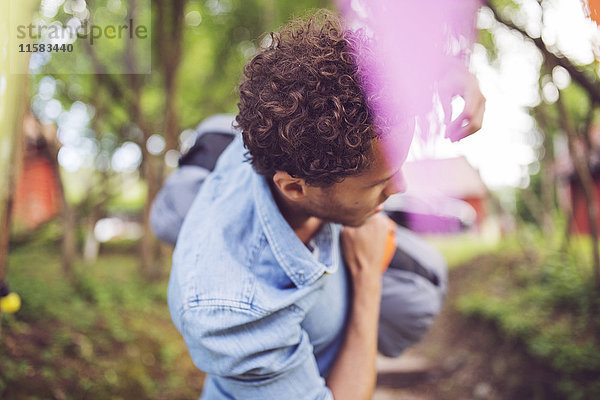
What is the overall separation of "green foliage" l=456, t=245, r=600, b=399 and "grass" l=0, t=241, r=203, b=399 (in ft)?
11.4

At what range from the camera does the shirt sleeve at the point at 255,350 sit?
1218mm

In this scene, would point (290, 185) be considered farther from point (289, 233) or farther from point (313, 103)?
point (313, 103)

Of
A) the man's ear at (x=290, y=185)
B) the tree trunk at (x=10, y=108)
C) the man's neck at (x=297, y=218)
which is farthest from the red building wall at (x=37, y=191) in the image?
the man's ear at (x=290, y=185)

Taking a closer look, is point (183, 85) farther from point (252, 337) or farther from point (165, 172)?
point (252, 337)

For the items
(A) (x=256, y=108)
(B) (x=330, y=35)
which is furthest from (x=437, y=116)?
(A) (x=256, y=108)

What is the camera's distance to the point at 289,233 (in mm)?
1369

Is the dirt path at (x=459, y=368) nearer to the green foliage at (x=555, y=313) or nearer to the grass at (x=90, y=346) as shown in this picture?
the green foliage at (x=555, y=313)

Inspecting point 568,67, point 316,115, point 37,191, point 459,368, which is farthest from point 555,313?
point 37,191

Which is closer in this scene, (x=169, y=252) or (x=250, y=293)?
(x=250, y=293)

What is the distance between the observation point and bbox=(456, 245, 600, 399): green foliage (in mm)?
4093

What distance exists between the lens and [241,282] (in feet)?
4.11

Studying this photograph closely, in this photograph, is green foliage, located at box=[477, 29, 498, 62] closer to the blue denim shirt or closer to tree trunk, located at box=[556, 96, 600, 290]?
tree trunk, located at box=[556, 96, 600, 290]

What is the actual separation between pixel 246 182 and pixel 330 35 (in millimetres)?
582

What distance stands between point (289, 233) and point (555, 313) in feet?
15.3
